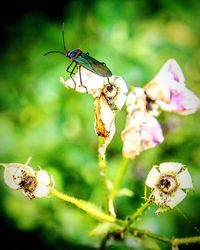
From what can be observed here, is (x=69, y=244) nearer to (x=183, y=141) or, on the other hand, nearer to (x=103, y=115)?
(x=183, y=141)

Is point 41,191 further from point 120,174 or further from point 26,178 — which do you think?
point 120,174

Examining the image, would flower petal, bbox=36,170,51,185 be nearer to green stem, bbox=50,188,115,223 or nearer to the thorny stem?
green stem, bbox=50,188,115,223

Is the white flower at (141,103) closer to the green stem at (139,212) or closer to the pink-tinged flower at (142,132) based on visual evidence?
the pink-tinged flower at (142,132)

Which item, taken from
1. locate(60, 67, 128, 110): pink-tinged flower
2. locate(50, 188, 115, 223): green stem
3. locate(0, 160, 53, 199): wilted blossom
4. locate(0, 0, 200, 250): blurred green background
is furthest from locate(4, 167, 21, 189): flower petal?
locate(0, 0, 200, 250): blurred green background

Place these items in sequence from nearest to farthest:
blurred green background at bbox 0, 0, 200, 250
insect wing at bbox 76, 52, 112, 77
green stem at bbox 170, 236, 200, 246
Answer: green stem at bbox 170, 236, 200, 246 → insect wing at bbox 76, 52, 112, 77 → blurred green background at bbox 0, 0, 200, 250

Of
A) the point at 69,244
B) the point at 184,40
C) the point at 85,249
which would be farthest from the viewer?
the point at 184,40

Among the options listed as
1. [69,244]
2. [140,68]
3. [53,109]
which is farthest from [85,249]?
[140,68]

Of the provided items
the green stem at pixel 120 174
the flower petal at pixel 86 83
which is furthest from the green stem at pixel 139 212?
the flower petal at pixel 86 83
